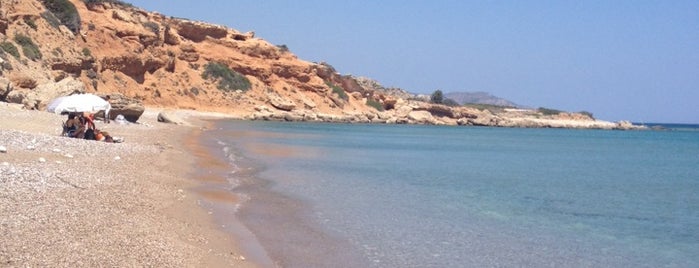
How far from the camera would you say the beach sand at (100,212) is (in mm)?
6617

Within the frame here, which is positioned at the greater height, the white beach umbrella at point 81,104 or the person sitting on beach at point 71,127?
the white beach umbrella at point 81,104

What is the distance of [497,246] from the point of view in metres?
10.2

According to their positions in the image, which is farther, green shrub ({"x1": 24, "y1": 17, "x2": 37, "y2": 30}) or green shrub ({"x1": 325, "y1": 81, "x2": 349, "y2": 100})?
green shrub ({"x1": 325, "y1": 81, "x2": 349, "y2": 100})

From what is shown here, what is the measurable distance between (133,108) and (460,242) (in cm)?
2422

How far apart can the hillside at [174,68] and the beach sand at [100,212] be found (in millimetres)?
15634

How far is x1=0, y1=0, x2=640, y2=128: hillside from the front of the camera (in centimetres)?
4541

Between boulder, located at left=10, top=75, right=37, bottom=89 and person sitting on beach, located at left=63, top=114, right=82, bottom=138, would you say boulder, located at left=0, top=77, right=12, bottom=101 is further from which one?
person sitting on beach, located at left=63, top=114, right=82, bottom=138

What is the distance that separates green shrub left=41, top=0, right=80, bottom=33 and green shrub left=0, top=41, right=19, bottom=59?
14.7 meters

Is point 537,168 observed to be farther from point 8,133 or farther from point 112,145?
point 8,133

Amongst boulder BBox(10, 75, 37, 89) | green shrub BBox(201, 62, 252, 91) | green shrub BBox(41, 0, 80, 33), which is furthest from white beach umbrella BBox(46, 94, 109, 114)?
green shrub BBox(201, 62, 252, 91)

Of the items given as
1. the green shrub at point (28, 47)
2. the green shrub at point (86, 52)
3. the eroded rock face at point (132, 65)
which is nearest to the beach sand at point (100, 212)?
the green shrub at point (28, 47)

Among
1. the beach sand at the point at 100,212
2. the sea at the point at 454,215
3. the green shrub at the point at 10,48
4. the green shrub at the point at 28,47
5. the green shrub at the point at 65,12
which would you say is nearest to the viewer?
the beach sand at the point at 100,212

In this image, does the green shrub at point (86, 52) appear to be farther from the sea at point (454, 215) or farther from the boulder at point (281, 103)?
Answer: the sea at point (454, 215)

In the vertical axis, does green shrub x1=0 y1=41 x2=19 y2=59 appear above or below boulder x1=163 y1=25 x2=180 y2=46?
below
